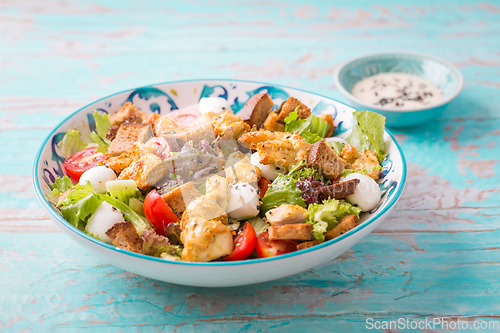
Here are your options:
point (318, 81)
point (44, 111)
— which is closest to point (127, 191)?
point (44, 111)

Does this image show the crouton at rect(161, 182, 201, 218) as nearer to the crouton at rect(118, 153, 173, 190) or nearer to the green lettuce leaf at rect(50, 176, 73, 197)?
the crouton at rect(118, 153, 173, 190)

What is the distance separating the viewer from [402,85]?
443 cm

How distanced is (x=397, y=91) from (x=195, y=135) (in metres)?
2.58

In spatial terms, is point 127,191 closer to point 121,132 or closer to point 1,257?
point 121,132

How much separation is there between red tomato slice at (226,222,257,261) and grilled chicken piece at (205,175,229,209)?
0.66 ft

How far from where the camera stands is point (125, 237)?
2113mm

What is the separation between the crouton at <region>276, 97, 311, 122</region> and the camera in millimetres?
3074

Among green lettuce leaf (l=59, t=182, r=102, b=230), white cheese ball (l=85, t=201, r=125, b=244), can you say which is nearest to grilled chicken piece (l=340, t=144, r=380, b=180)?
white cheese ball (l=85, t=201, r=125, b=244)

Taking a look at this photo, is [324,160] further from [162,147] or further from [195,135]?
[162,147]

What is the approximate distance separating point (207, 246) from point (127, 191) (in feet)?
2.51

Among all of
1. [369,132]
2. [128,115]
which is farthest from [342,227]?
[128,115]

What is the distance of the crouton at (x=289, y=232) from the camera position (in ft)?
6.83

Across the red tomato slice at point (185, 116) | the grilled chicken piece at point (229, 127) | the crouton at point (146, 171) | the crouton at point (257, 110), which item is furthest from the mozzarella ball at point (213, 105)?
the crouton at point (146, 171)

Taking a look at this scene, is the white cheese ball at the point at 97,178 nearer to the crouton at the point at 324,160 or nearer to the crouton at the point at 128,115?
the crouton at the point at 128,115
